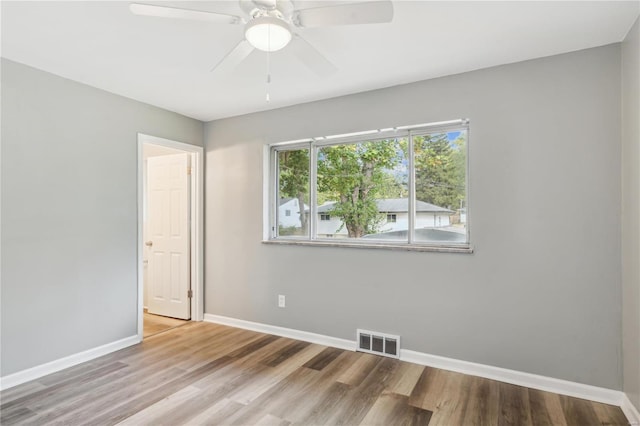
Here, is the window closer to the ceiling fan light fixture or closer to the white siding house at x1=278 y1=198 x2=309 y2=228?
the white siding house at x1=278 y1=198 x2=309 y2=228

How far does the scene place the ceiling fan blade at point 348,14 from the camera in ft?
4.66

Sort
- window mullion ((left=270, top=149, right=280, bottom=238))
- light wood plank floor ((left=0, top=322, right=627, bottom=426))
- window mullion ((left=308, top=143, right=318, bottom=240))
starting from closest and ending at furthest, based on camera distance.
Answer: light wood plank floor ((left=0, top=322, right=627, bottom=426)) → window mullion ((left=308, top=143, right=318, bottom=240)) → window mullion ((left=270, top=149, right=280, bottom=238))

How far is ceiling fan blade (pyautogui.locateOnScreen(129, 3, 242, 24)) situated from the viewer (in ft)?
4.77

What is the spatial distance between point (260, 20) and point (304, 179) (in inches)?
84.0

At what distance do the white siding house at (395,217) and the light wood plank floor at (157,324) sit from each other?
199cm

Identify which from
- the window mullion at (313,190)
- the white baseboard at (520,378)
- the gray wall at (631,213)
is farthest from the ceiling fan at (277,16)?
the white baseboard at (520,378)

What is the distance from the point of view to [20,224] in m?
2.50

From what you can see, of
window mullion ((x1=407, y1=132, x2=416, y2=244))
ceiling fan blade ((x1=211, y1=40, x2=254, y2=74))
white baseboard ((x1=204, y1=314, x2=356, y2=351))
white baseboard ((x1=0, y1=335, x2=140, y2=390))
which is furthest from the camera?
white baseboard ((x1=204, y1=314, x2=356, y2=351))

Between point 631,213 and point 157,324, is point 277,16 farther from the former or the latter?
point 157,324

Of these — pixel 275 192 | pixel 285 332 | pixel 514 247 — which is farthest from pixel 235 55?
pixel 285 332

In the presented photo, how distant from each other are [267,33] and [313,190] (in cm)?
205

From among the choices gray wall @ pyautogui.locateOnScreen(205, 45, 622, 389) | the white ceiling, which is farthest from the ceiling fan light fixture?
gray wall @ pyautogui.locateOnScreen(205, 45, 622, 389)

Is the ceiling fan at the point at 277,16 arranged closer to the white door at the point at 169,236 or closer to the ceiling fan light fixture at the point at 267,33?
the ceiling fan light fixture at the point at 267,33

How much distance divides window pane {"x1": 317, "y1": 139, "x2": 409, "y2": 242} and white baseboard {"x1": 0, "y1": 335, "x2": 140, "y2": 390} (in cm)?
211
